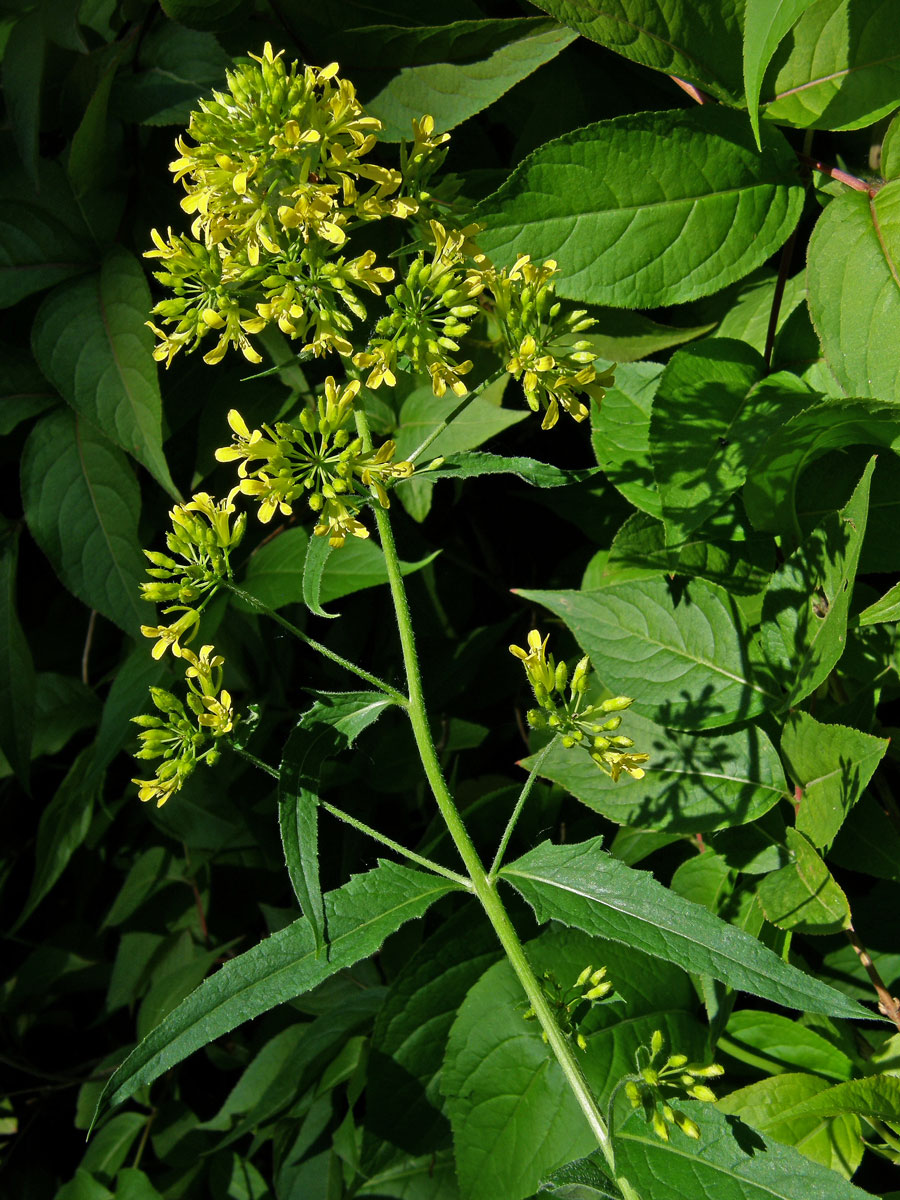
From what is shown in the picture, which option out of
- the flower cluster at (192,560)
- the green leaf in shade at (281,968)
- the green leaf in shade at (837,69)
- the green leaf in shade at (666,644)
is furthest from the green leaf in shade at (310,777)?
the green leaf in shade at (837,69)

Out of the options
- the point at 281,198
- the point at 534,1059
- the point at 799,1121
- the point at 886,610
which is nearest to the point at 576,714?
the point at 886,610

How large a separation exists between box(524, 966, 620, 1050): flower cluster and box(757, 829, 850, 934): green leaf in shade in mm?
264

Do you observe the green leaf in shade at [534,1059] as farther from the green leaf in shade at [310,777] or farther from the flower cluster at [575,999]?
the green leaf in shade at [310,777]

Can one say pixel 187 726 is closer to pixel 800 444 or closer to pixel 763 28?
pixel 800 444

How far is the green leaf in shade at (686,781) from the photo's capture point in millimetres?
1478

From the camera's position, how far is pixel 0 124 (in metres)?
1.97

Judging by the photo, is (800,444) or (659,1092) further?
(800,444)

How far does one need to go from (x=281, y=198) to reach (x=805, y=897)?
3.94 ft

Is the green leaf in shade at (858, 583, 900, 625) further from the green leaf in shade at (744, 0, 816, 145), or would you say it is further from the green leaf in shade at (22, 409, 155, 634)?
the green leaf in shade at (22, 409, 155, 634)

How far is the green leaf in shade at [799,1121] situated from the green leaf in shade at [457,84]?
5.10ft

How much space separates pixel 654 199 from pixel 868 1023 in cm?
138

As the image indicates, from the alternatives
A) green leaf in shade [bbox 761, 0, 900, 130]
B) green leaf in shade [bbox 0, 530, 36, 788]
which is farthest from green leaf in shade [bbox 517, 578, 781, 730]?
green leaf in shade [bbox 0, 530, 36, 788]

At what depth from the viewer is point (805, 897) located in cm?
138

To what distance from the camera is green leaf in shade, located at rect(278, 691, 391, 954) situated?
3.96ft
